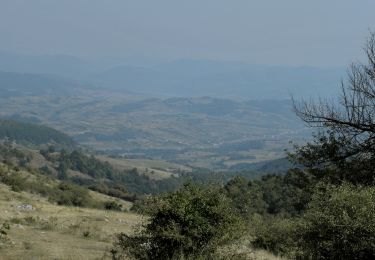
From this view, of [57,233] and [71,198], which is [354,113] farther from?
[71,198]

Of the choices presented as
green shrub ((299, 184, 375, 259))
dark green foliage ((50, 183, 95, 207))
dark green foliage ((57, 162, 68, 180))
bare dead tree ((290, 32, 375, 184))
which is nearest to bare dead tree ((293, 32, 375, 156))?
Result: bare dead tree ((290, 32, 375, 184))

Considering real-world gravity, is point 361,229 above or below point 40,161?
above

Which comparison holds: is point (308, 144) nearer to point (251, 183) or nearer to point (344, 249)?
point (344, 249)

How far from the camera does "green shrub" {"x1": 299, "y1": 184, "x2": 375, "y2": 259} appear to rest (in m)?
11.2

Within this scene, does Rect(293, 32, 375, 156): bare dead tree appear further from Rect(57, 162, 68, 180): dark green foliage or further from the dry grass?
Rect(57, 162, 68, 180): dark green foliage

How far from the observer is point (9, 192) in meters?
33.4

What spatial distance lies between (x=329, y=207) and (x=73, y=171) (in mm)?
138751

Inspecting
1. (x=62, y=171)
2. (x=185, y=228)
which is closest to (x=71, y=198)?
(x=185, y=228)

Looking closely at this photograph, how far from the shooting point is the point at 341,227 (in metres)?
11.3

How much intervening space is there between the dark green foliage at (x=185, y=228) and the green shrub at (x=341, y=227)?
6.02 feet

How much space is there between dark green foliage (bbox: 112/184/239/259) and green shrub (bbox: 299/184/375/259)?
→ 1.84 metres

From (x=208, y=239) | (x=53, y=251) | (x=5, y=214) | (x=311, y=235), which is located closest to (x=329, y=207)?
(x=311, y=235)

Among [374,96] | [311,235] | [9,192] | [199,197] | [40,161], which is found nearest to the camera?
[311,235]

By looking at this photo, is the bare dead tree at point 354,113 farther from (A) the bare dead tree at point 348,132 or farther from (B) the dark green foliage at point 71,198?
(B) the dark green foliage at point 71,198
